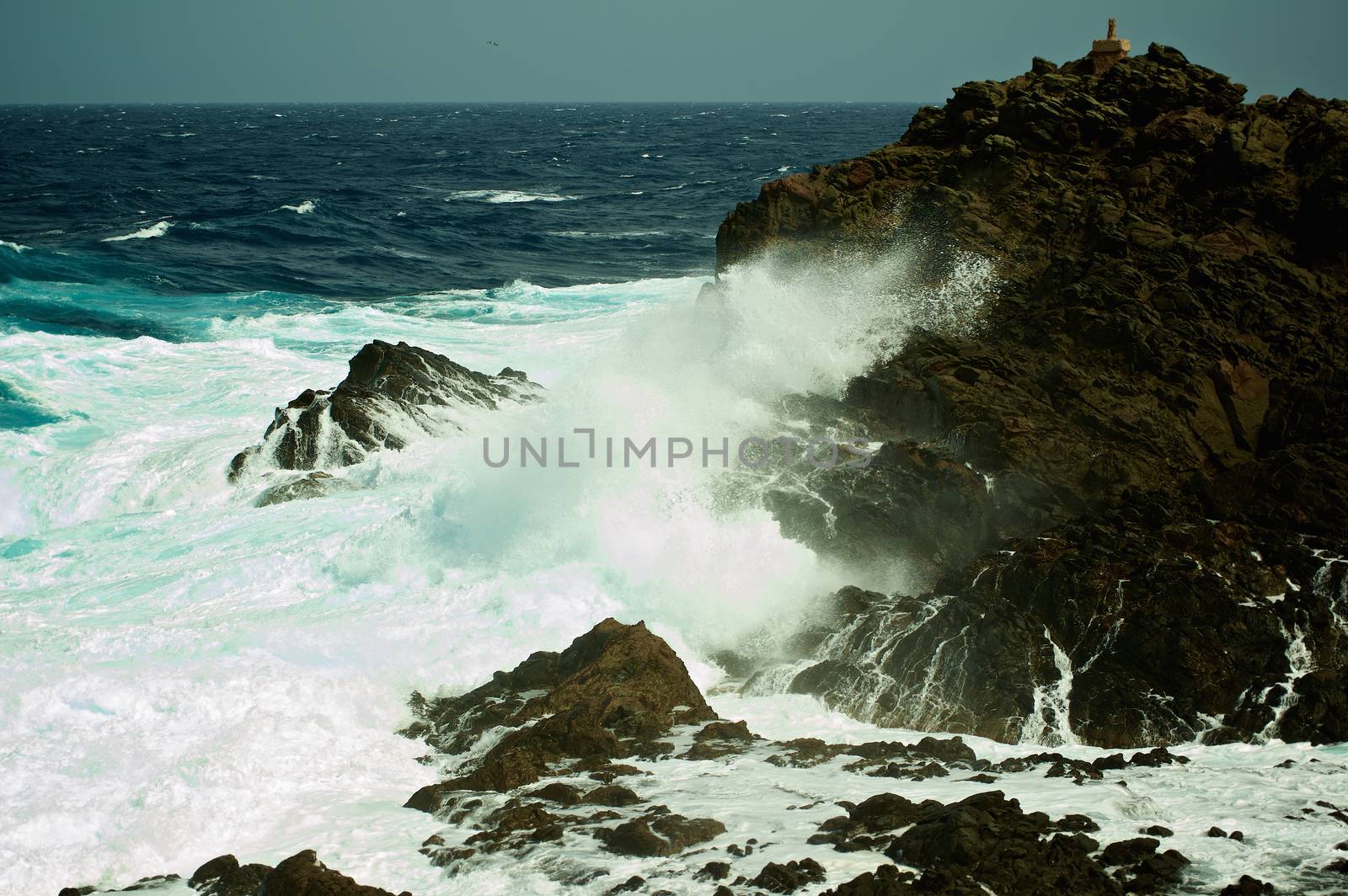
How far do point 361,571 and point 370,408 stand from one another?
395cm

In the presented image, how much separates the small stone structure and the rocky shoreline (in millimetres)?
862

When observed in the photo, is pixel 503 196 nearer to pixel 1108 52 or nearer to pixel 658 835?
pixel 1108 52

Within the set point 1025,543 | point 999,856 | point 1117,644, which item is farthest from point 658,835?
point 1025,543

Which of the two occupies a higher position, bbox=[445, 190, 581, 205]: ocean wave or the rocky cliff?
bbox=[445, 190, 581, 205]: ocean wave

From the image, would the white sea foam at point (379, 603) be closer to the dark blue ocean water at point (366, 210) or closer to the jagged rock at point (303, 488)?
the jagged rock at point (303, 488)

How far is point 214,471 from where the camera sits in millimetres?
15367

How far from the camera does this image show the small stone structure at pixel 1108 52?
18359 mm

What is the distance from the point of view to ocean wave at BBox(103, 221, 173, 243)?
34406 mm

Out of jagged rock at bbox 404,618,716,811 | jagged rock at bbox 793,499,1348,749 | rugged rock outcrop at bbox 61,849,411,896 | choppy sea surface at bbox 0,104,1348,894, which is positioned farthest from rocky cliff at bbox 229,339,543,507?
jagged rock at bbox 793,499,1348,749

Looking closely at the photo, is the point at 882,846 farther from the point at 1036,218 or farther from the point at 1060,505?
the point at 1036,218

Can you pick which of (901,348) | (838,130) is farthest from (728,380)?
(838,130)

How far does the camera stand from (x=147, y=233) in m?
35.4

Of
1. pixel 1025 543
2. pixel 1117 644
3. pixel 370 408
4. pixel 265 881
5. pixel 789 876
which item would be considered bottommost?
pixel 265 881

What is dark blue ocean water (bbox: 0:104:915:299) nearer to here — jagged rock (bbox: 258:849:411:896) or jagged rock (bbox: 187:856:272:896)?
jagged rock (bbox: 187:856:272:896)
